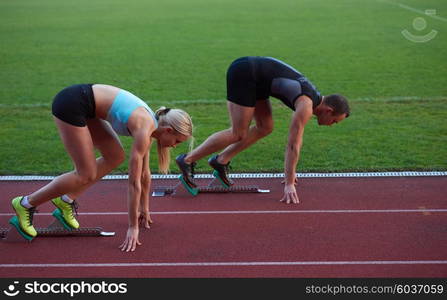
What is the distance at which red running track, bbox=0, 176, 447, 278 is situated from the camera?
545cm

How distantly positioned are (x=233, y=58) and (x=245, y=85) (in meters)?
9.86

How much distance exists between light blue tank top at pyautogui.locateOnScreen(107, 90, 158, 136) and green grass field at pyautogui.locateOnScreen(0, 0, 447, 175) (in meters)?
2.58

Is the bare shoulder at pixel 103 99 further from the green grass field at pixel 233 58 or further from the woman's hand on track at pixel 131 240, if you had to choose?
the green grass field at pixel 233 58

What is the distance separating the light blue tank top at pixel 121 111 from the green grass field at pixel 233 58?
8.46 ft

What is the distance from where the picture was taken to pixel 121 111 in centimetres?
562

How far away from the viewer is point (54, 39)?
19.6m

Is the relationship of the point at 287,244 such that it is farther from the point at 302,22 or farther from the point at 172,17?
the point at 172,17

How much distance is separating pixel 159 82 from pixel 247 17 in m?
11.7

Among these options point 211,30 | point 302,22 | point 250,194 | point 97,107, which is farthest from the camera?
point 302,22

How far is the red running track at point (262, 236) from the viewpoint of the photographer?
17.9 feet

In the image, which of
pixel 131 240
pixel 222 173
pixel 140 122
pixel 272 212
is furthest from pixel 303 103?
pixel 131 240

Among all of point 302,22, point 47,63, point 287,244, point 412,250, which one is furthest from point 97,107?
point 302,22

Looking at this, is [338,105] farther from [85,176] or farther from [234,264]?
[85,176]

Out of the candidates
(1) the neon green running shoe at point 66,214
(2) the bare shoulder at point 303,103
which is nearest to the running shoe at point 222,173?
(2) the bare shoulder at point 303,103
